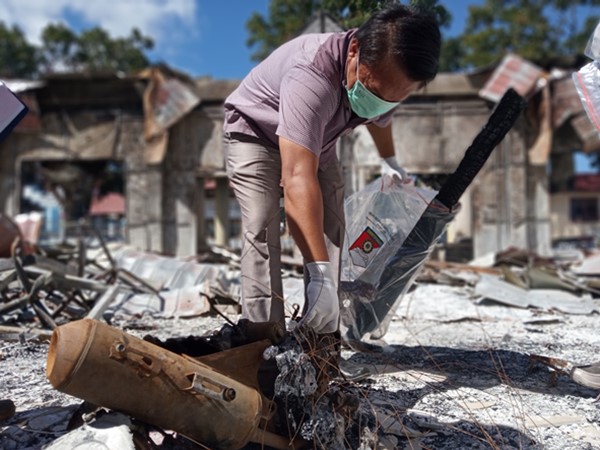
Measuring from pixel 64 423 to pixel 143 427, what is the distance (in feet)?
1.47

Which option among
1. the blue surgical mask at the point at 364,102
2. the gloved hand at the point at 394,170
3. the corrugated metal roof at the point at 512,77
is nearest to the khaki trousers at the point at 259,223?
the blue surgical mask at the point at 364,102

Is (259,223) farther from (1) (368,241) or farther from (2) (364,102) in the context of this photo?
(1) (368,241)

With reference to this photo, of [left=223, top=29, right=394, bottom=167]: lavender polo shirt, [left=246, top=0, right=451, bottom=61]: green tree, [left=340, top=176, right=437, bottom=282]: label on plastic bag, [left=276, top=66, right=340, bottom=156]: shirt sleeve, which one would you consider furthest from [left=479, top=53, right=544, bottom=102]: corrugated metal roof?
[left=276, top=66, right=340, bottom=156]: shirt sleeve

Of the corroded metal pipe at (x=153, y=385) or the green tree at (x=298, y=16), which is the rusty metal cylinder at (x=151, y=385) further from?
the green tree at (x=298, y=16)

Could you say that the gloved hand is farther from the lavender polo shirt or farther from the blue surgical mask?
the blue surgical mask

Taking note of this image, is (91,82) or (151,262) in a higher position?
(91,82)

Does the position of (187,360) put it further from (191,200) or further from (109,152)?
(109,152)

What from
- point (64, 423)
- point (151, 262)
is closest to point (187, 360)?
point (64, 423)

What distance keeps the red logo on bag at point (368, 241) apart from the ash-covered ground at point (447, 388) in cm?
54

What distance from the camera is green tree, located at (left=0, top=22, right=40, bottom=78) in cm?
2459

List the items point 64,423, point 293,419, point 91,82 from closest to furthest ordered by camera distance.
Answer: point 293,419 → point 64,423 → point 91,82

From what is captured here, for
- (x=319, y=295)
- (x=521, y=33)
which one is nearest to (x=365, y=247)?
(x=319, y=295)

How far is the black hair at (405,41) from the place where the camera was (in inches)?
68.1

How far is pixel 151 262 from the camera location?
6074mm
